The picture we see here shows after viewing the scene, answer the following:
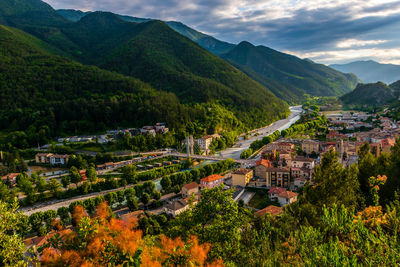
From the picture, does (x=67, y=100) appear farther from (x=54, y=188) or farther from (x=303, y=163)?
(x=303, y=163)

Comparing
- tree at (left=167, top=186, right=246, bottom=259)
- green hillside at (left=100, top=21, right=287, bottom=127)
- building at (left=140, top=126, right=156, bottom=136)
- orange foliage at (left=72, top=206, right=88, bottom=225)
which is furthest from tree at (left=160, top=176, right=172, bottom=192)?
green hillside at (left=100, top=21, right=287, bottom=127)

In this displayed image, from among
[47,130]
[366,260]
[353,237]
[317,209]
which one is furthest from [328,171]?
[47,130]

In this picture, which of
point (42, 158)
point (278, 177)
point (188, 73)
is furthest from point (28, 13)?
point (278, 177)

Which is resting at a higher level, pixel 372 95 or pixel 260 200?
pixel 372 95

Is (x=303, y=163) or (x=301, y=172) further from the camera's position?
(x=303, y=163)

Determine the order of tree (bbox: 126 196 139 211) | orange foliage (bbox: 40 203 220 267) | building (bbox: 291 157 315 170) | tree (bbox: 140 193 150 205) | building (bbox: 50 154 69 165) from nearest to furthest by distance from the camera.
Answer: orange foliage (bbox: 40 203 220 267) < tree (bbox: 126 196 139 211) < tree (bbox: 140 193 150 205) < building (bbox: 291 157 315 170) < building (bbox: 50 154 69 165)

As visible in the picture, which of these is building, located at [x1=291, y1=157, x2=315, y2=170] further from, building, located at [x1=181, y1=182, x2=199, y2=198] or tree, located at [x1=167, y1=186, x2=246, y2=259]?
tree, located at [x1=167, y1=186, x2=246, y2=259]

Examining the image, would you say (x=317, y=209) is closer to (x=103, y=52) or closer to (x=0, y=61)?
(x=0, y=61)
